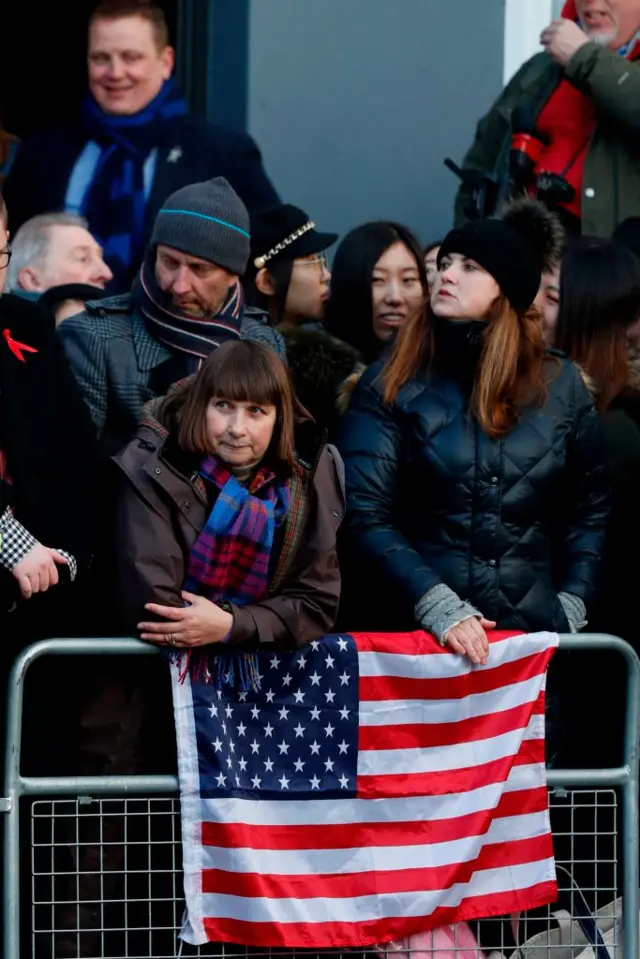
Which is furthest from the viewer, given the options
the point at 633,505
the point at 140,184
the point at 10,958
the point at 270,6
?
the point at 270,6

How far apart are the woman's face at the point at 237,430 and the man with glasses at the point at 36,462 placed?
387 mm

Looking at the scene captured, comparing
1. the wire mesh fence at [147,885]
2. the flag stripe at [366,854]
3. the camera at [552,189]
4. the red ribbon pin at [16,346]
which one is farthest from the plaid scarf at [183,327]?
the camera at [552,189]

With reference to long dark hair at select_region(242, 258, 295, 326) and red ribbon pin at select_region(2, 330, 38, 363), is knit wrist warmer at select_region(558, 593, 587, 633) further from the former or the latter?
red ribbon pin at select_region(2, 330, 38, 363)

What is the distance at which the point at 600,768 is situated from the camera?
5.47 meters

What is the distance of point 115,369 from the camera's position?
217 inches

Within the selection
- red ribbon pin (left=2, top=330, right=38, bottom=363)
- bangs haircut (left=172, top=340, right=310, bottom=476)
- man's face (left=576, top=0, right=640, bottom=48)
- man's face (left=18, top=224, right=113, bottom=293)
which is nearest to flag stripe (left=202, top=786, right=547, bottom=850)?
bangs haircut (left=172, top=340, right=310, bottom=476)

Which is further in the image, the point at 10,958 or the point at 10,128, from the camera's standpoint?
the point at 10,128

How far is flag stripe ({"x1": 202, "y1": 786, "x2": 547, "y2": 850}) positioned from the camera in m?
4.91

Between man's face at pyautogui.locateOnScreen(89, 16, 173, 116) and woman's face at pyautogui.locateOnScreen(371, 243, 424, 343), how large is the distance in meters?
1.14

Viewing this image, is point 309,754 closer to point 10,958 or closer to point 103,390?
point 10,958

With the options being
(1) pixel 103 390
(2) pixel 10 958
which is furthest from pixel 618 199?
(2) pixel 10 958

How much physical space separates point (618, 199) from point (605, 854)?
249 centimetres

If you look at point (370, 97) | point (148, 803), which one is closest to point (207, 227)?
point (148, 803)

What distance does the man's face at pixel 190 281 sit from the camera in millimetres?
5566
